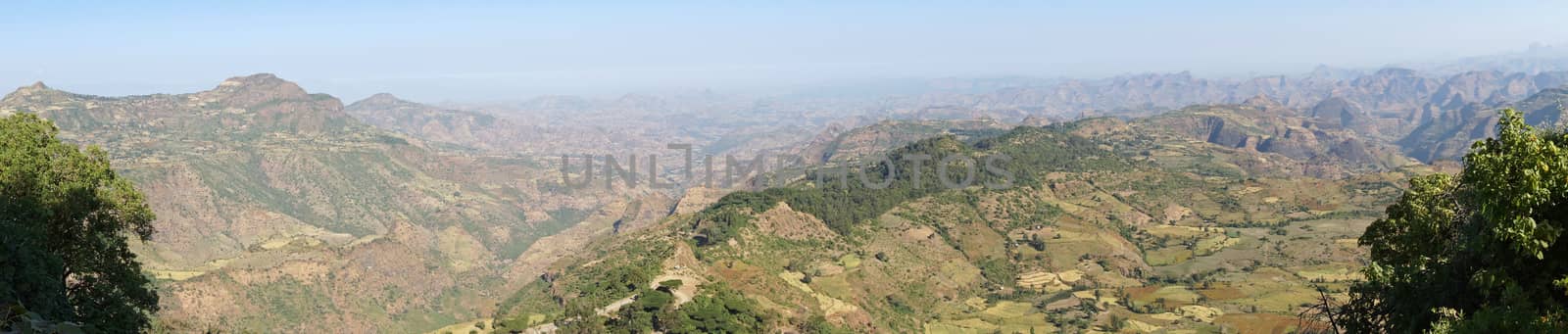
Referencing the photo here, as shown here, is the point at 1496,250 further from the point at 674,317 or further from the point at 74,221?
the point at 674,317

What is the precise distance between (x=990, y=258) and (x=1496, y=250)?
386ft

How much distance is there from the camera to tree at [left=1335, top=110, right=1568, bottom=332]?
1508 cm

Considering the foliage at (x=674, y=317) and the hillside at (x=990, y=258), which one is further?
the hillside at (x=990, y=258)

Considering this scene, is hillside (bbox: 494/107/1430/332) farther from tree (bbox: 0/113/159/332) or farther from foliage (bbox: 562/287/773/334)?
tree (bbox: 0/113/159/332)

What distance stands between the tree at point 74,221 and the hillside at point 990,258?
40663mm

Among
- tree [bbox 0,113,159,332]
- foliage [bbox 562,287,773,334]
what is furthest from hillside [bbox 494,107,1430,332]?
tree [bbox 0,113,159,332]

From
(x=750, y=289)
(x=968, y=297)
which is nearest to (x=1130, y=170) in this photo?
(x=968, y=297)

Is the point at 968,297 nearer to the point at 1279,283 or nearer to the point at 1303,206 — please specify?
the point at 1279,283

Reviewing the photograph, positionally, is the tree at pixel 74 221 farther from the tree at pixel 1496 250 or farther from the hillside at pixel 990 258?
the hillside at pixel 990 258

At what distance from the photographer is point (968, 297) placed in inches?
4555

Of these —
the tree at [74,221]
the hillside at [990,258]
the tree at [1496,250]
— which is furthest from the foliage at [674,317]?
the tree at [1496,250]

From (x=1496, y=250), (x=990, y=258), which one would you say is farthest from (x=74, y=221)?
(x=990, y=258)

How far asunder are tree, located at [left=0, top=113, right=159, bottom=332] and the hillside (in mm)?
40663

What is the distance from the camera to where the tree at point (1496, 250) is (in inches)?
594
